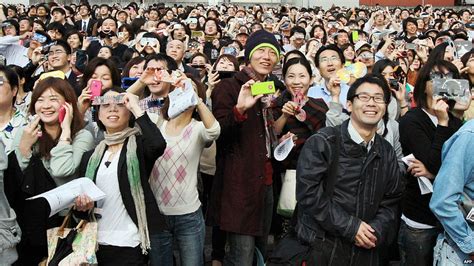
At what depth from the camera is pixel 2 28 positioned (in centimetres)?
1021

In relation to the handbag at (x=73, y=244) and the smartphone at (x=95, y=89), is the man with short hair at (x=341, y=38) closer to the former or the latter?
the smartphone at (x=95, y=89)

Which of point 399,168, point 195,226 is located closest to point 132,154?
point 195,226

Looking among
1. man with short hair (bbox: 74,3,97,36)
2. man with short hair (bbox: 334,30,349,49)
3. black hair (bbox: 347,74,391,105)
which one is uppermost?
man with short hair (bbox: 74,3,97,36)

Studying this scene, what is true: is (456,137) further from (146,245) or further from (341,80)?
(146,245)

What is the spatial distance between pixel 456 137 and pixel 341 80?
61.3 inches

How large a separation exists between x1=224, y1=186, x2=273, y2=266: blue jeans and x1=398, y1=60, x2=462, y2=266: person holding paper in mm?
1026

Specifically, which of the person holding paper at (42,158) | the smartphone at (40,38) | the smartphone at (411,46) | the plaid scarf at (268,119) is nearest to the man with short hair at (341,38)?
the smartphone at (411,46)

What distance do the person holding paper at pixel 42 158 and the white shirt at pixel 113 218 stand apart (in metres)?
0.28

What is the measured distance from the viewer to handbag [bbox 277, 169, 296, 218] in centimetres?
481

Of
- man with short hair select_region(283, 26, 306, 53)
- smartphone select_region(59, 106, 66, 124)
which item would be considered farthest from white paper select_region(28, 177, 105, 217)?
man with short hair select_region(283, 26, 306, 53)

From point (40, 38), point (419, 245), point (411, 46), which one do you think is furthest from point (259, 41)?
point (411, 46)

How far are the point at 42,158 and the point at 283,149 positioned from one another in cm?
179

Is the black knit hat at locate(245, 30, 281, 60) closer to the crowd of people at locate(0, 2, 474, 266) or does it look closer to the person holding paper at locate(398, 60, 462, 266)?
the crowd of people at locate(0, 2, 474, 266)

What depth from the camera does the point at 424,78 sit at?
4.30 m
